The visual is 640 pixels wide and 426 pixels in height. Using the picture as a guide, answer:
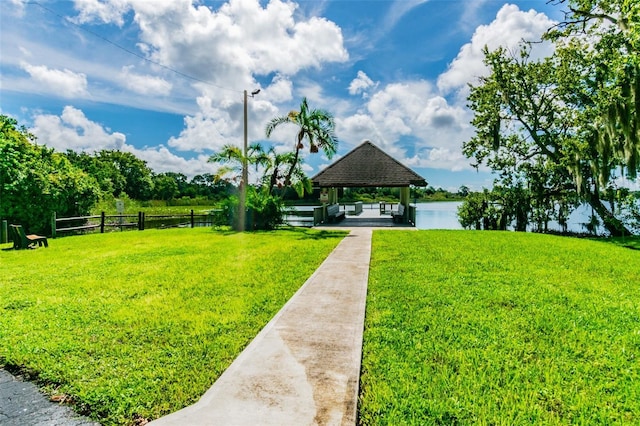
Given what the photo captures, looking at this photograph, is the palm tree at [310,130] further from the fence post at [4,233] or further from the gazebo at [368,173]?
the fence post at [4,233]

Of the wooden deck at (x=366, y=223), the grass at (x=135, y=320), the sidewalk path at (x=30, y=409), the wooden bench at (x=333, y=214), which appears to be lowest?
the sidewalk path at (x=30, y=409)

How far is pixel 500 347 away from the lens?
3.53m

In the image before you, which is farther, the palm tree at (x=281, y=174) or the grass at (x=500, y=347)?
the palm tree at (x=281, y=174)

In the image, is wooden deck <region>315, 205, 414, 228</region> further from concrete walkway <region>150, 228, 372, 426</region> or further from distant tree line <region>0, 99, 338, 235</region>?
concrete walkway <region>150, 228, 372, 426</region>

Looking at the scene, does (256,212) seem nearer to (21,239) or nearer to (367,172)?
(367,172)

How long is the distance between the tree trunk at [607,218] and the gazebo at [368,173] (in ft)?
25.6

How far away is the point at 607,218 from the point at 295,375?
19044mm

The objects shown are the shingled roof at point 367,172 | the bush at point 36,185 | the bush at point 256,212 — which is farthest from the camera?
the shingled roof at point 367,172

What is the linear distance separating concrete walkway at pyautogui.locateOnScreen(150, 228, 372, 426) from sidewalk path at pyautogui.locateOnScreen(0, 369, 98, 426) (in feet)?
2.49

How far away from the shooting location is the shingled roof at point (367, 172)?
1865 cm

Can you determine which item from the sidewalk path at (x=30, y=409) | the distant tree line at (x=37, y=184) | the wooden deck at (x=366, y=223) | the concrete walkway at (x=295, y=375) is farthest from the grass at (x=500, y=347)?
the distant tree line at (x=37, y=184)

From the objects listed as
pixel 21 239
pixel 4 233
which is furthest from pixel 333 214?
pixel 4 233

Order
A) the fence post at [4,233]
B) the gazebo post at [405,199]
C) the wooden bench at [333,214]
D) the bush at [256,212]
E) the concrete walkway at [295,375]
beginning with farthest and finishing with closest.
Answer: the wooden bench at [333,214] → the gazebo post at [405,199] → the bush at [256,212] → the fence post at [4,233] → the concrete walkway at [295,375]

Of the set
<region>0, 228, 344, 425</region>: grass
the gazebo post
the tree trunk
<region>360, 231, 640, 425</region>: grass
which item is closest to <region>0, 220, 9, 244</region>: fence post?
<region>0, 228, 344, 425</region>: grass
